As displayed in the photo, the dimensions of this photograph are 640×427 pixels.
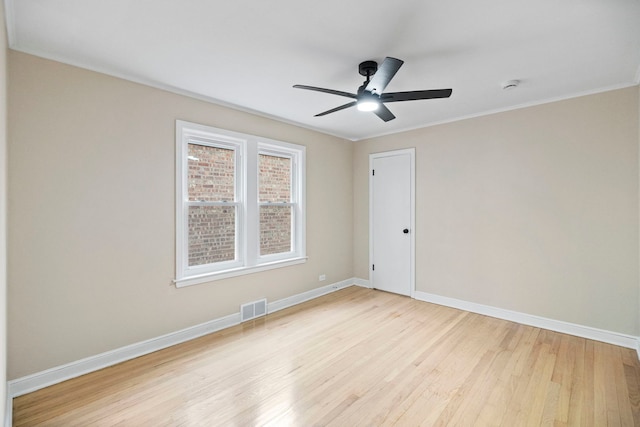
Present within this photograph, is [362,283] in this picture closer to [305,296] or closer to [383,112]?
[305,296]

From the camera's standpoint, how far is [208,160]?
3.42 metres

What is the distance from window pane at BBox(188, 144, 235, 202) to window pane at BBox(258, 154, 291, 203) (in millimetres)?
436

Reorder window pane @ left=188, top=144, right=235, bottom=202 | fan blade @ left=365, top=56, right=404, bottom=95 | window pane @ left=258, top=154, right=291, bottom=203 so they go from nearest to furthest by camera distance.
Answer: fan blade @ left=365, top=56, right=404, bottom=95 < window pane @ left=188, top=144, right=235, bottom=202 < window pane @ left=258, top=154, right=291, bottom=203

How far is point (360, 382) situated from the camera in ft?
7.80

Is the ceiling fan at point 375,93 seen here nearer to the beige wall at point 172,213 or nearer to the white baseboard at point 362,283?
the beige wall at point 172,213

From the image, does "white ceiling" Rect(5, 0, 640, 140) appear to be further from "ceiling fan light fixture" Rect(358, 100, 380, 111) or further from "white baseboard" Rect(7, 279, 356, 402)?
"white baseboard" Rect(7, 279, 356, 402)

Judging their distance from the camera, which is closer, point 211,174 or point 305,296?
point 211,174

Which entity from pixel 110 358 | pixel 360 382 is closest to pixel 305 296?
pixel 360 382

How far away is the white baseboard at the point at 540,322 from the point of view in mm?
2986

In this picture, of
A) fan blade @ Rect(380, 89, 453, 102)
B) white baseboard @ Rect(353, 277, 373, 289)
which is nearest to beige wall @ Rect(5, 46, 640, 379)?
white baseboard @ Rect(353, 277, 373, 289)

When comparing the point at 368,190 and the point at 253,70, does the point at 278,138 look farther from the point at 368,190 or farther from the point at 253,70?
the point at 368,190

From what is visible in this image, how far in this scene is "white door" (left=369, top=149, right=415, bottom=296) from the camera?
454 cm

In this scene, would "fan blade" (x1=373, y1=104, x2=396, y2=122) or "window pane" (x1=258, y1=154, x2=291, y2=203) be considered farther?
"window pane" (x1=258, y1=154, x2=291, y2=203)

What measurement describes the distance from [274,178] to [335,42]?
2202 millimetres
